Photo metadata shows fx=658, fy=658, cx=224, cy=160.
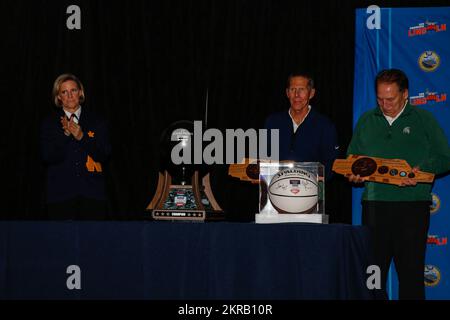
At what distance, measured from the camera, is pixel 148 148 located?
5324mm

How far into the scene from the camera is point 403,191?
3.72 meters

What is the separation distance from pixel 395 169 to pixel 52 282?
6.25ft

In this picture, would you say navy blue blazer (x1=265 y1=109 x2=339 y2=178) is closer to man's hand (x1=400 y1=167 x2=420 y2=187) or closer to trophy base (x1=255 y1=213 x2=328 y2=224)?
man's hand (x1=400 y1=167 x2=420 y2=187)

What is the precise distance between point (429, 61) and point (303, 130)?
4.48 feet

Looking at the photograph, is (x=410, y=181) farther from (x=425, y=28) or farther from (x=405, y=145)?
(x=425, y=28)

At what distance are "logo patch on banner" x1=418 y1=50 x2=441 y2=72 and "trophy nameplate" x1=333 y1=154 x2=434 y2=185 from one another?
1451 mm

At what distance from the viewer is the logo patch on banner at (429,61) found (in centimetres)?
479

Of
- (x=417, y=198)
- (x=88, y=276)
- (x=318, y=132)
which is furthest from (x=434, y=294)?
(x=88, y=276)

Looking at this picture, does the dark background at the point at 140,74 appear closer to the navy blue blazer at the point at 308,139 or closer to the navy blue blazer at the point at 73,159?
the navy blue blazer at the point at 308,139

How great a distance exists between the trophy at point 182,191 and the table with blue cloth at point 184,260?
0.37m

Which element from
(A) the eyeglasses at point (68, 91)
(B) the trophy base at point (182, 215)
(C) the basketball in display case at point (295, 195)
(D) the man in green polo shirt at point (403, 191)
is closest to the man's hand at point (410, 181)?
(D) the man in green polo shirt at point (403, 191)

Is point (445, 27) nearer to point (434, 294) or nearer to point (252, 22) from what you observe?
point (252, 22)

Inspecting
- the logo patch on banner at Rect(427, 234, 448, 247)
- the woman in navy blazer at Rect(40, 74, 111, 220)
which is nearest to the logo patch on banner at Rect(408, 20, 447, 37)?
the logo patch on banner at Rect(427, 234, 448, 247)

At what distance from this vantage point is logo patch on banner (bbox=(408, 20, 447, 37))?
15.7 feet
